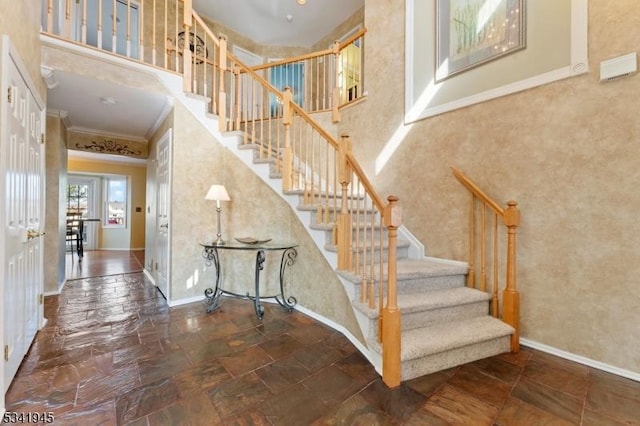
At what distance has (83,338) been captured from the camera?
95.5 inches

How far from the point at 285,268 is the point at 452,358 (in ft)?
6.37

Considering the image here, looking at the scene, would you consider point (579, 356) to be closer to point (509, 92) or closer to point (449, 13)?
point (509, 92)

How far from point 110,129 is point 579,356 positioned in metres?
6.31

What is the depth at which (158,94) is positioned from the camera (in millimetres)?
3260

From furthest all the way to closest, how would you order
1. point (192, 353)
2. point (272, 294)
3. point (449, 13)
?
point (272, 294)
point (449, 13)
point (192, 353)

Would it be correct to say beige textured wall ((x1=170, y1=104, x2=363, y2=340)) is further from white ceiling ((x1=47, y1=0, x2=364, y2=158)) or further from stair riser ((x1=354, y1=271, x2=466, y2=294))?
stair riser ((x1=354, y1=271, x2=466, y2=294))

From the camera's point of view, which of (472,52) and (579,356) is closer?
(579,356)

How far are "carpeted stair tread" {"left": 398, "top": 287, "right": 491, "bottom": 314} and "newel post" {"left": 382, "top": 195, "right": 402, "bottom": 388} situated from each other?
274mm

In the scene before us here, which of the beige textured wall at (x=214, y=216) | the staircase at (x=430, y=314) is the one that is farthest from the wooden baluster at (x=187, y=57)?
the staircase at (x=430, y=314)

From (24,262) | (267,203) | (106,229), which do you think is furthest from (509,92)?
(106,229)

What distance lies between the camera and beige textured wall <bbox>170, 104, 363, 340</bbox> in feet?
10.9

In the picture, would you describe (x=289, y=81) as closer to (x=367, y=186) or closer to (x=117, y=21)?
(x=117, y=21)

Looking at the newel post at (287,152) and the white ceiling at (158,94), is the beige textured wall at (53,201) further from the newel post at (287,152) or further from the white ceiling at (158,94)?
the newel post at (287,152)

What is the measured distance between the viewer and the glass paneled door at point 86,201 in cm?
809
